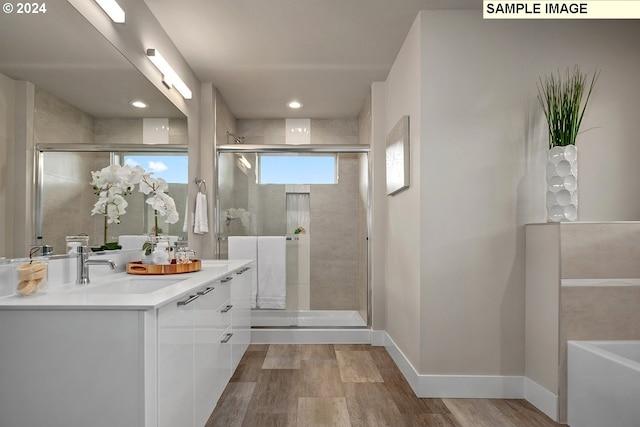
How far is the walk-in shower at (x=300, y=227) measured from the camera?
3.94 meters

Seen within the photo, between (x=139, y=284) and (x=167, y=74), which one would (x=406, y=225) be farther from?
(x=167, y=74)

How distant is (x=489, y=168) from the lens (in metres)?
2.64

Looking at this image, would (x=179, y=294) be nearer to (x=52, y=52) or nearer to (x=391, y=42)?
(x=52, y=52)

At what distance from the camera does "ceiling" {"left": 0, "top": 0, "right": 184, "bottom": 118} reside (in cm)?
159

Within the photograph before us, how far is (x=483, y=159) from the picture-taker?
2.64 metres

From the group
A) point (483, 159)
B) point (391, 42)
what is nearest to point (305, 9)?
point (391, 42)

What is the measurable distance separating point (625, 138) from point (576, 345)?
4.62ft

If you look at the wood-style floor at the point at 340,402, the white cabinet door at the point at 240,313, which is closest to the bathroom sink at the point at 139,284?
the white cabinet door at the point at 240,313

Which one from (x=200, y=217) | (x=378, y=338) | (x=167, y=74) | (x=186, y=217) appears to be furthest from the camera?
(x=378, y=338)

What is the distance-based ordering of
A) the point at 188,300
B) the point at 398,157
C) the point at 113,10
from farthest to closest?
the point at 398,157, the point at 113,10, the point at 188,300

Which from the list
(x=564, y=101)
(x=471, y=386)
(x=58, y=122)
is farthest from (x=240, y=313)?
(x=564, y=101)

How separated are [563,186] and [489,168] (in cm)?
43

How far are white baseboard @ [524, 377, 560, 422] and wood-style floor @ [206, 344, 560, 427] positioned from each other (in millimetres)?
36

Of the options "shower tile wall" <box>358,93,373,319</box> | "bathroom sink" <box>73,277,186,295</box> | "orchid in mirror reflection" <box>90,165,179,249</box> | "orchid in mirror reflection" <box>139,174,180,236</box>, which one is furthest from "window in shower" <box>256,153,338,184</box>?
"bathroom sink" <box>73,277,186,295</box>
